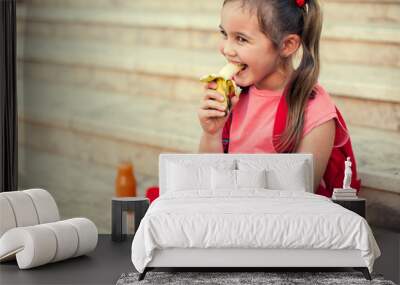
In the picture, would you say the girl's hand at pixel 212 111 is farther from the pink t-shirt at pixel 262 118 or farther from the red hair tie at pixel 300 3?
the red hair tie at pixel 300 3

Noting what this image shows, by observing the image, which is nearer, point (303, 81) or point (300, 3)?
point (300, 3)

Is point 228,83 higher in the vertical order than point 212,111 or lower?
higher

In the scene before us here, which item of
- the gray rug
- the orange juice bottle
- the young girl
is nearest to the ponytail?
the young girl

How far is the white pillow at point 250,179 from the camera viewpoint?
6.00m

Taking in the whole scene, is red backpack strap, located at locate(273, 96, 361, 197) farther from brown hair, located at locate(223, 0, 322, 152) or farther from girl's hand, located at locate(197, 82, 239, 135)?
girl's hand, located at locate(197, 82, 239, 135)

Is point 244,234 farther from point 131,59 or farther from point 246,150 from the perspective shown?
point 131,59

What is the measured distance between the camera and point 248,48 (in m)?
6.65

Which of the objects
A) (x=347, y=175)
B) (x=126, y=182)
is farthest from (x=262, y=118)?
(x=126, y=182)

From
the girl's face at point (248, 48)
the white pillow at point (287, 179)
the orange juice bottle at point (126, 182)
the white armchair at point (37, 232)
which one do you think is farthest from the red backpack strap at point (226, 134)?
the white armchair at point (37, 232)

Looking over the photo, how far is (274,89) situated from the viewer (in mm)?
6758

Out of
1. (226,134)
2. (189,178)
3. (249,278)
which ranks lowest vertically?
(249,278)

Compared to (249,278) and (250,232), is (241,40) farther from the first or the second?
(249,278)

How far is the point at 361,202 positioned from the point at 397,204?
566 mm

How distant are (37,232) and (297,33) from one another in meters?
2.73
